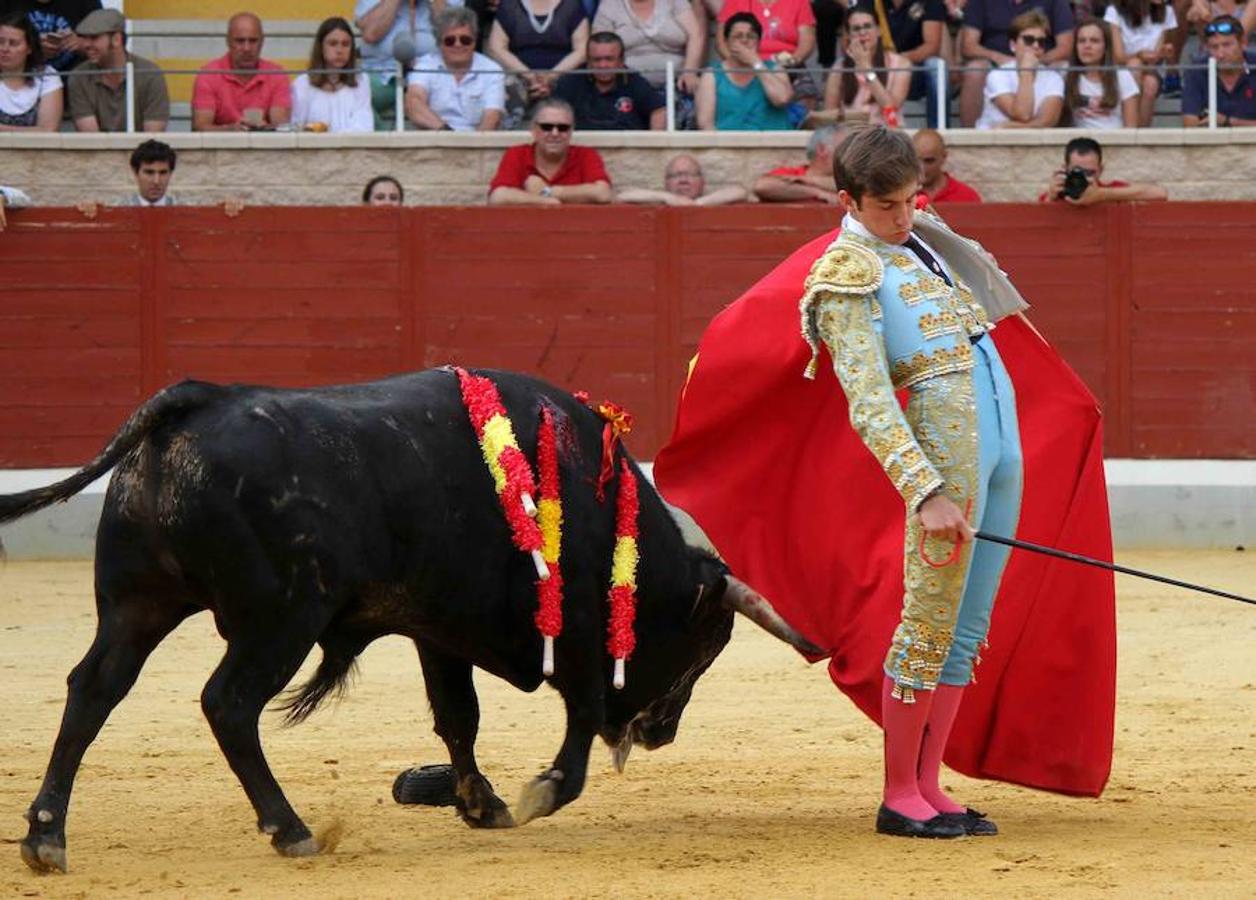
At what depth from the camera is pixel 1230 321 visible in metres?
10.5

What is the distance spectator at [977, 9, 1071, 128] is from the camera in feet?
35.3

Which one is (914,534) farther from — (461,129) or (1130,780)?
(461,129)

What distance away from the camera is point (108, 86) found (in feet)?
34.9

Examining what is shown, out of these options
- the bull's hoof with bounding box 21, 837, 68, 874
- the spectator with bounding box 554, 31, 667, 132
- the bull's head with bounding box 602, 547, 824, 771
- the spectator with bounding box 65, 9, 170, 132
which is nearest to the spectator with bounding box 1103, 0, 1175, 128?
the spectator with bounding box 554, 31, 667, 132

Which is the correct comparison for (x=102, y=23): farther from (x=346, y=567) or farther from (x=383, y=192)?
(x=346, y=567)

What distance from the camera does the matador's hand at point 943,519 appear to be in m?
4.04

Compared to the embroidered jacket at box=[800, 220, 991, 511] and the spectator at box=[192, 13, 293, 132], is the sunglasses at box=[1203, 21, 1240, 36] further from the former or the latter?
the embroidered jacket at box=[800, 220, 991, 511]

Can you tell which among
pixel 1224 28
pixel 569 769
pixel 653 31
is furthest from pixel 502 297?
pixel 569 769

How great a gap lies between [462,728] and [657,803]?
1.58ft

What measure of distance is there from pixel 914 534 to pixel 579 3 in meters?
7.23

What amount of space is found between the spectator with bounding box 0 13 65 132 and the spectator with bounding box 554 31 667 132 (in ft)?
7.81

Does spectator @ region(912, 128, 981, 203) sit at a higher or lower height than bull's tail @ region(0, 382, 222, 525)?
higher

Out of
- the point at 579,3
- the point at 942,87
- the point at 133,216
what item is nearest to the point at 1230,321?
the point at 942,87

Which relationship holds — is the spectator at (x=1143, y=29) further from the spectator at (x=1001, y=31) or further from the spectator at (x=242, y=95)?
the spectator at (x=242, y=95)
